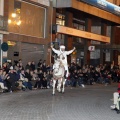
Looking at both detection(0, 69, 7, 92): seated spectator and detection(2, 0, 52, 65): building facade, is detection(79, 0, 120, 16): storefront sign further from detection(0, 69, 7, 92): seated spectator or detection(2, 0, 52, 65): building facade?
detection(0, 69, 7, 92): seated spectator

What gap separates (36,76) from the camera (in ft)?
75.4

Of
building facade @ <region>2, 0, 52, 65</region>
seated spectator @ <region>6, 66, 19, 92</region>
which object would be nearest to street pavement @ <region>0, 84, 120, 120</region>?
seated spectator @ <region>6, 66, 19, 92</region>

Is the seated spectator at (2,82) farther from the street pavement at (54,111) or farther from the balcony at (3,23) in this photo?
the balcony at (3,23)

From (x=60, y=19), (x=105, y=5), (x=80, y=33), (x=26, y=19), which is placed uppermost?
(x=105, y=5)

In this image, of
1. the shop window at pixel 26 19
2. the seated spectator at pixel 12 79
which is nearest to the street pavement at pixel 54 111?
the seated spectator at pixel 12 79

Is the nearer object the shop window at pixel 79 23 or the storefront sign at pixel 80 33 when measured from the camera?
the storefront sign at pixel 80 33

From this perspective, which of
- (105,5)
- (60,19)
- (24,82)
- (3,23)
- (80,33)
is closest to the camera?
(24,82)

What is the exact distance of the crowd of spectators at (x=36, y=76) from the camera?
20.2 m

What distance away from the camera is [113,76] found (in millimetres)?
34344

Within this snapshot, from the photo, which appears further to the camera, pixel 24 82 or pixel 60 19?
pixel 60 19

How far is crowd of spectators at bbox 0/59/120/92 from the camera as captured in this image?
20.2 m

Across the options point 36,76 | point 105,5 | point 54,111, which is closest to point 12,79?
point 36,76

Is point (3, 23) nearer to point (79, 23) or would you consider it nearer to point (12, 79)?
point (12, 79)

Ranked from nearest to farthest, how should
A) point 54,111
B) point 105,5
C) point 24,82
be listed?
point 54,111 → point 24,82 → point 105,5
